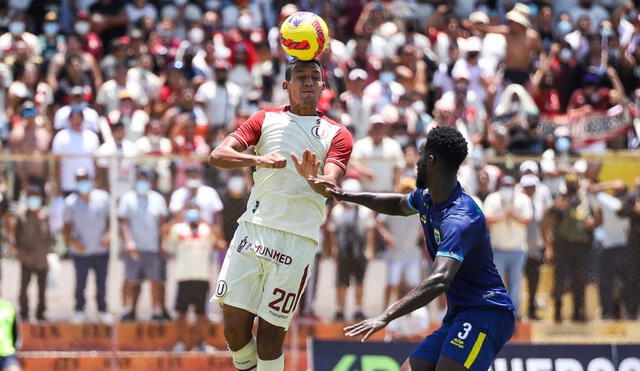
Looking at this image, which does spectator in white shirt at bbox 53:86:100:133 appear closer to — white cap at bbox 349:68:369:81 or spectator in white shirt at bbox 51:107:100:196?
spectator in white shirt at bbox 51:107:100:196

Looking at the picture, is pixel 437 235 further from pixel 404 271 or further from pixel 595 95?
pixel 595 95

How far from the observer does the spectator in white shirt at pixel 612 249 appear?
1552 cm

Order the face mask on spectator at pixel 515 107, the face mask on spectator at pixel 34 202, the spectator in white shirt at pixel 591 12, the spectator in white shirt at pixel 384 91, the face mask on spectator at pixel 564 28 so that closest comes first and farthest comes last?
the face mask on spectator at pixel 34 202 < the spectator in white shirt at pixel 384 91 < the face mask on spectator at pixel 515 107 < the face mask on spectator at pixel 564 28 < the spectator in white shirt at pixel 591 12

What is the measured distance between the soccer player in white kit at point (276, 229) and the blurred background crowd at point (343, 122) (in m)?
3.50

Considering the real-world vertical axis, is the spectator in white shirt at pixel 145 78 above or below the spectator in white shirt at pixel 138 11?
below

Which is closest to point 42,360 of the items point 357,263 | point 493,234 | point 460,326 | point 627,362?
point 357,263

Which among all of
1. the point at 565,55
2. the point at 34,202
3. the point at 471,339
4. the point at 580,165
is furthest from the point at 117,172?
the point at 565,55

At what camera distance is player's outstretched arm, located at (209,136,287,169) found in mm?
8570

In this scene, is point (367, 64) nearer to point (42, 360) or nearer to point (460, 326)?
point (42, 360)

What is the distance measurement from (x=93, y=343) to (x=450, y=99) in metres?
6.08

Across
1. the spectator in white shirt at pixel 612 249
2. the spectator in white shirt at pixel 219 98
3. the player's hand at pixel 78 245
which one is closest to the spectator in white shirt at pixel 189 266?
the player's hand at pixel 78 245

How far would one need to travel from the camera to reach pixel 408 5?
20.3 metres

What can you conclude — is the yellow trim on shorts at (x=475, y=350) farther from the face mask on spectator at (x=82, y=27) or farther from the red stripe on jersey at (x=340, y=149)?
the face mask on spectator at (x=82, y=27)

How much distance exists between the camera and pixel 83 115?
634 inches
